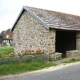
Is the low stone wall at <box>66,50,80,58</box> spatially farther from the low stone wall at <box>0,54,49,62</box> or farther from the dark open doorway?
the dark open doorway

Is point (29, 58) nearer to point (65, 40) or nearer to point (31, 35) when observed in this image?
point (31, 35)

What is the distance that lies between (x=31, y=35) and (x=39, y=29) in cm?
129

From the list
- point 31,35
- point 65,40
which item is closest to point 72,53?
point 31,35

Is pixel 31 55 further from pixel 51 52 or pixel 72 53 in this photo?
pixel 72 53

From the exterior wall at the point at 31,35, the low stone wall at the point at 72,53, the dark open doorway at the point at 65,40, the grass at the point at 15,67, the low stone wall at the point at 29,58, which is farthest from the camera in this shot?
the dark open doorway at the point at 65,40

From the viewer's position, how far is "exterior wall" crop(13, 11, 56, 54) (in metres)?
13.9

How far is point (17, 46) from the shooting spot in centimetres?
Answer: 1781

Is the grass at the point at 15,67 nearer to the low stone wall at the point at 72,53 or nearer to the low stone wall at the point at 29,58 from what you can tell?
the low stone wall at the point at 29,58

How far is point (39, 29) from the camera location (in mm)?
14805

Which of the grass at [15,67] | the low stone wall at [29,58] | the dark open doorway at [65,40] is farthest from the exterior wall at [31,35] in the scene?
the dark open doorway at [65,40]

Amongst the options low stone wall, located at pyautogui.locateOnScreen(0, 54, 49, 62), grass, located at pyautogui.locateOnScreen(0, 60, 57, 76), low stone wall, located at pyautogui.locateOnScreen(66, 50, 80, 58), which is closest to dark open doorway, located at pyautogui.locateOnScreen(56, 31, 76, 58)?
low stone wall, located at pyautogui.locateOnScreen(66, 50, 80, 58)

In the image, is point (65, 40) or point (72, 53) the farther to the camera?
point (65, 40)

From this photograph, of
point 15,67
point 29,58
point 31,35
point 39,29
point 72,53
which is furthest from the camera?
point 31,35

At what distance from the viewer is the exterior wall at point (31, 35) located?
13938mm
